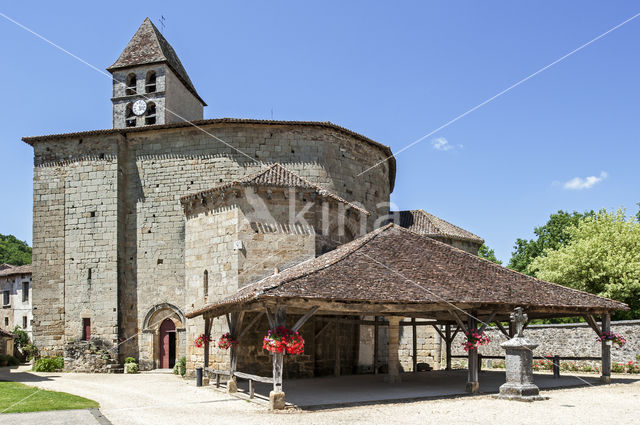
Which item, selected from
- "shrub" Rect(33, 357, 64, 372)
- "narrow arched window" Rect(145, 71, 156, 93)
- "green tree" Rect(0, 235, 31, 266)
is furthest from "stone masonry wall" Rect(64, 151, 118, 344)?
"green tree" Rect(0, 235, 31, 266)

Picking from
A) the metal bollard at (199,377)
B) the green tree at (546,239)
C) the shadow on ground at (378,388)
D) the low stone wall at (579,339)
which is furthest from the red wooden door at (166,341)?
the green tree at (546,239)

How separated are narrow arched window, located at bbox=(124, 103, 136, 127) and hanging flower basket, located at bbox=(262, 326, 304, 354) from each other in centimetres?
1906

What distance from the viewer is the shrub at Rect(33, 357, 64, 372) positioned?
22766mm

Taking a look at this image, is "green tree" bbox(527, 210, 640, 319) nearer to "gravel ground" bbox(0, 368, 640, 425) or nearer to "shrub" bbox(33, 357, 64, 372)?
"gravel ground" bbox(0, 368, 640, 425)

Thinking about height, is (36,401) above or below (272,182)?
below

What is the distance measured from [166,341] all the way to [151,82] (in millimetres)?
12970

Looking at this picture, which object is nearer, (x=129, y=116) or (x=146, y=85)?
(x=146, y=85)

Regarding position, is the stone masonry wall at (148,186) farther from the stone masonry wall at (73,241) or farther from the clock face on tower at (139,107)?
the clock face on tower at (139,107)

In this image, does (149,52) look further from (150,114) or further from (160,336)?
(160,336)

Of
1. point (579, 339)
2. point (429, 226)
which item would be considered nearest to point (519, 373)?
point (579, 339)

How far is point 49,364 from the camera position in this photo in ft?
74.9

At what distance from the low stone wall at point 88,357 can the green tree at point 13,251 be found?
4239 cm

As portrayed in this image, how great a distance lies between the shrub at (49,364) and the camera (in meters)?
22.8

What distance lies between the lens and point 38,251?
24078mm
